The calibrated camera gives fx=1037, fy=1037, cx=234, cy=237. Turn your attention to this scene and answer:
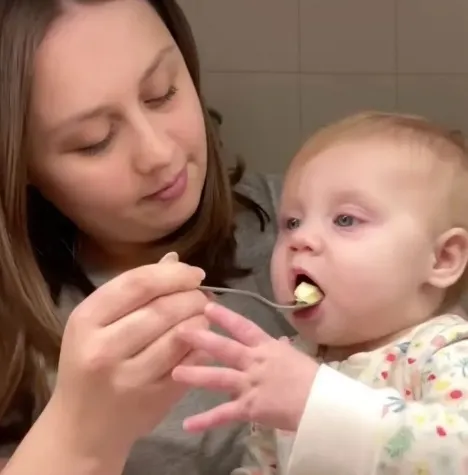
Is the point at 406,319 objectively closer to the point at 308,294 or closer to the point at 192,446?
the point at 308,294

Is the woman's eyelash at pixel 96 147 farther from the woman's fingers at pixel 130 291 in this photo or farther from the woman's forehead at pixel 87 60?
the woman's fingers at pixel 130 291

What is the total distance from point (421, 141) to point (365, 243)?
0.12m

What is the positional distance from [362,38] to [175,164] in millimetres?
→ 532

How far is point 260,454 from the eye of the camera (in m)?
1.05

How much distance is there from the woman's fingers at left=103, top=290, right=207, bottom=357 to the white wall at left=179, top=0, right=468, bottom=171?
2.21 feet

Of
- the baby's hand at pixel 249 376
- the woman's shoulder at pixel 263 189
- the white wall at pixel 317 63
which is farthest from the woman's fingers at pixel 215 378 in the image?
the white wall at pixel 317 63

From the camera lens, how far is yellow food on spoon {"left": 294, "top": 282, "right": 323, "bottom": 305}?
0.98 metres

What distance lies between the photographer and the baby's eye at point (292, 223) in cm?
102

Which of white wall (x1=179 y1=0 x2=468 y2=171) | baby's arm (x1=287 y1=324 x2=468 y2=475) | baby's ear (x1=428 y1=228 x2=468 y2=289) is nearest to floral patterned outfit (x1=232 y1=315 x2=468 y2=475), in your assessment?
baby's arm (x1=287 y1=324 x2=468 y2=475)

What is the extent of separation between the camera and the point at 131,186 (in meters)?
1.07

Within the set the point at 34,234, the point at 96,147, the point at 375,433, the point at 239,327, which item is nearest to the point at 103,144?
the point at 96,147

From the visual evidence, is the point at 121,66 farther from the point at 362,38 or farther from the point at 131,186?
the point at 362,38

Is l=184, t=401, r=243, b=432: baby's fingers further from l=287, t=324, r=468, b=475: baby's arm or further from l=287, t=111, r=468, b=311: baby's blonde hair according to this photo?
l=287, t=111, r=468, b=311: baby's blonde hair

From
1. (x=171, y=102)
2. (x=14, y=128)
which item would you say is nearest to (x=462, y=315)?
(x=171, y=102)
